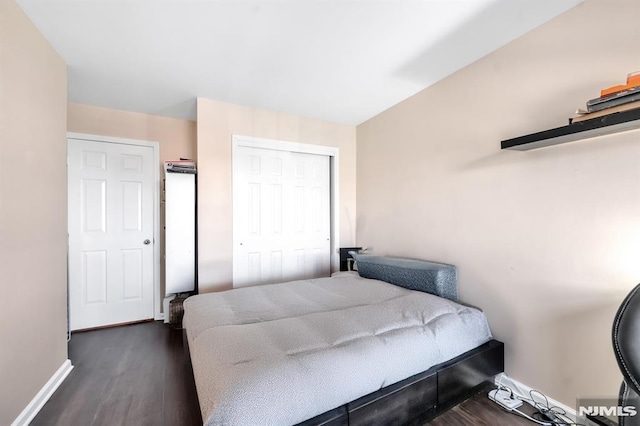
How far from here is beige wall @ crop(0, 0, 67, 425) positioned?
144 cm

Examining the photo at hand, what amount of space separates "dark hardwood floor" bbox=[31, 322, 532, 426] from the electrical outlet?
0.15ft

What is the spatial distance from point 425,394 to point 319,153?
9.19 feet

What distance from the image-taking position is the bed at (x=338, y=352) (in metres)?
1.10

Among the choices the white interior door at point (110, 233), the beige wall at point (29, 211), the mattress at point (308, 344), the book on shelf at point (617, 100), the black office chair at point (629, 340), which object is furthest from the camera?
the white interior door at point (110, 233)

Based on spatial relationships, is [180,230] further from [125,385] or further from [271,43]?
[271,43]

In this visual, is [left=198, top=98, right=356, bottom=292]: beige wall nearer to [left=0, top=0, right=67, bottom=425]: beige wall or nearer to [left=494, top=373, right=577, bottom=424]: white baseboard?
[left=0, top=0, right=67, bottom=425]: beige wall

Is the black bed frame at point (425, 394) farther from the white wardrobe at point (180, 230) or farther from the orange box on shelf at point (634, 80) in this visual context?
the white wardrobe at point (180, 230)

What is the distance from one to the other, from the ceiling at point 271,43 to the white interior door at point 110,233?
69 centimetres

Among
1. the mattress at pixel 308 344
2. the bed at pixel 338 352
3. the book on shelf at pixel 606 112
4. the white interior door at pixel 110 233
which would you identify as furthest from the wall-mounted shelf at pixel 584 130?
the white interior door at pixel 110 233

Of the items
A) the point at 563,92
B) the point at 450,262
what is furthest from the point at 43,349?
the point at 563,92

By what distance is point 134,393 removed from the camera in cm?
186

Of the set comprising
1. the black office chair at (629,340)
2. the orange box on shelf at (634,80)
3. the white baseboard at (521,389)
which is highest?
the orange box on shelf at (634,80)

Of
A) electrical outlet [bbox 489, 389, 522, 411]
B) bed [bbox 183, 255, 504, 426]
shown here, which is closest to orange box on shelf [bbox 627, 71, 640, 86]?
bed [bbox 183, 255, 504, 426]

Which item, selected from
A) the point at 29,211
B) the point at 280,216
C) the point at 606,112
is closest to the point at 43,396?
the point at 29,211
